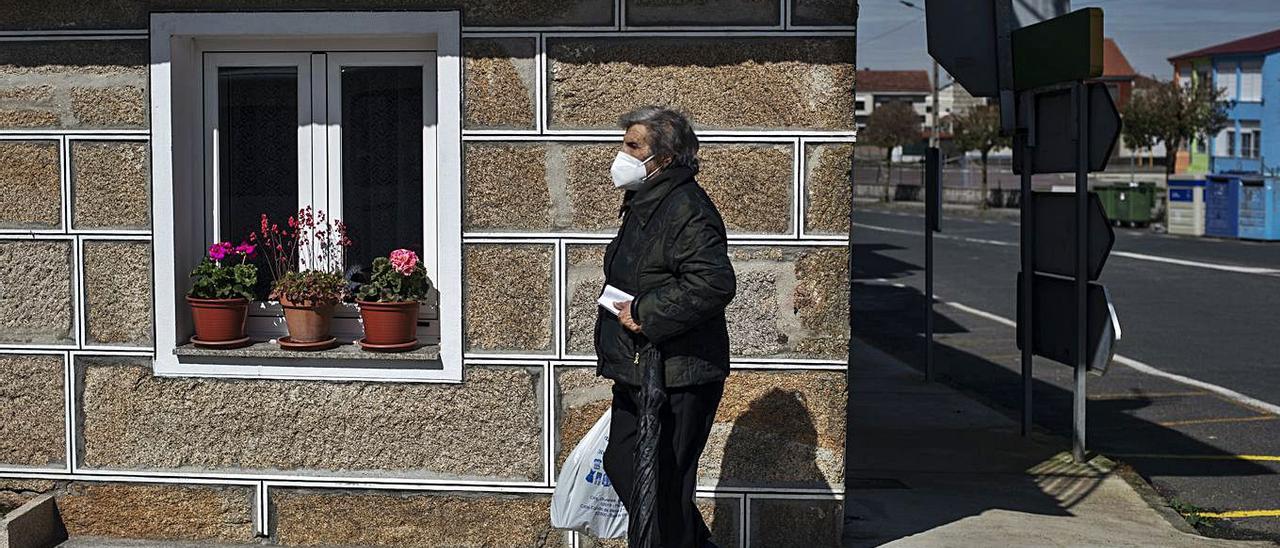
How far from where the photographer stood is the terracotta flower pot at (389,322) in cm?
640

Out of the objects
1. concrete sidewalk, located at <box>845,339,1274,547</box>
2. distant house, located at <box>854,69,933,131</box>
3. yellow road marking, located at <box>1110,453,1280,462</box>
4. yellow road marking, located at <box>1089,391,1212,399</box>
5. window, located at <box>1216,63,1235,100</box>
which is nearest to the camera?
concrete sidewalk, located at <box>845,339,1274,547</box>

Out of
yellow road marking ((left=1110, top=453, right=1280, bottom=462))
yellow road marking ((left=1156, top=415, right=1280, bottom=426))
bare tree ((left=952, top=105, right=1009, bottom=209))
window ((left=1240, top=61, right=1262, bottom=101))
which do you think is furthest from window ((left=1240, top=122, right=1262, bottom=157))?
yellow road marking ((left=1110, top=453, right=1280, bottom=462))

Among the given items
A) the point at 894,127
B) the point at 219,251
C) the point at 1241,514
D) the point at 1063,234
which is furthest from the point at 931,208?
the point at 894,127

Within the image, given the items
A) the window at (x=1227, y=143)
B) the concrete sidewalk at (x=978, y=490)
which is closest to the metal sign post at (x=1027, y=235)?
the concrete sidewalk at (x=978, y=490)

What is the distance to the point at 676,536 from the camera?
5363 millimetres

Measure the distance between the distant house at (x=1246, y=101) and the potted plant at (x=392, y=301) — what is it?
227 ft

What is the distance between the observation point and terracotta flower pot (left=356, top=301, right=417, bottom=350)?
6.40m

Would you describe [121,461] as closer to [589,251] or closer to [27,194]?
[27,194]

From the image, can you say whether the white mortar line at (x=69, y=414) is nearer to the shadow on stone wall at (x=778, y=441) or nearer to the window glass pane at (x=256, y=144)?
the window glass pane at (x=256, y=144)

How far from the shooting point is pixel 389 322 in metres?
6.42

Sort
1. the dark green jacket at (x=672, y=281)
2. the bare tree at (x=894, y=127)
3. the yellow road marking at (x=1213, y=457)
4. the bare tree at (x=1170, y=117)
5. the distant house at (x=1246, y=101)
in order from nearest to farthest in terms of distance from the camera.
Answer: the dark green jacket at (x=672, y=281) → the yellow road marking at (x=1213, y=457) → the bare tree at (x=1170, y=117) → the distant house at (x=1246, y=101) → the bare tree at (x=894, y=127)

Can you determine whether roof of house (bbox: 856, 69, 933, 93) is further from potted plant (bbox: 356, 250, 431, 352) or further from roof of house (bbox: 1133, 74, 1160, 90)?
potted plant (bbox: 356, 250, 431, 352)

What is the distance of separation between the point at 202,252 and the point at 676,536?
259 cm

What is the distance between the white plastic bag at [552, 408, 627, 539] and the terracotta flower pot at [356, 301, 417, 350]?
3.87ft
